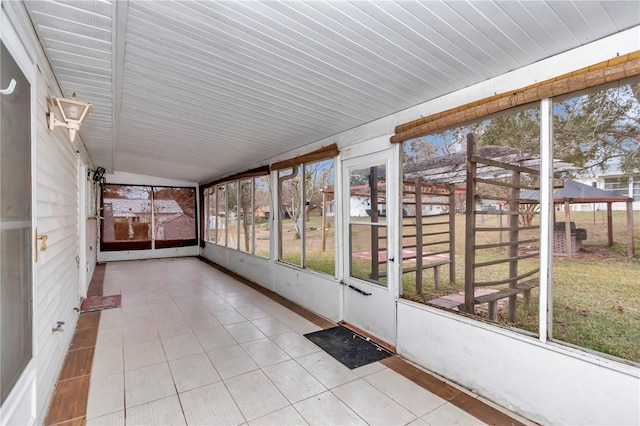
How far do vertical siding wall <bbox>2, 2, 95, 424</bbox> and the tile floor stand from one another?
0.31m

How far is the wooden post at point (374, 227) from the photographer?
3.34 meters

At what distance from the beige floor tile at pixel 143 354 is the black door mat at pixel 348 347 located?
4.94 feet

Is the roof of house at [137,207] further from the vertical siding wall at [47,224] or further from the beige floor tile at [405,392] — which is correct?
the beige floor tile at [405,392]

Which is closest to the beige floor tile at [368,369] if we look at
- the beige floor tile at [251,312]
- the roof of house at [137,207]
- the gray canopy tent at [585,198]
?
the beige floor tile at [251,312]

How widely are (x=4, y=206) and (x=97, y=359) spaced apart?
2267 mm

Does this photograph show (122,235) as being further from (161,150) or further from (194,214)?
(161,150)

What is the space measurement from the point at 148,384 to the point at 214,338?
910mm

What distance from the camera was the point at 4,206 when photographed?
130 cm

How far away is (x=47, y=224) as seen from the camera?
226cm

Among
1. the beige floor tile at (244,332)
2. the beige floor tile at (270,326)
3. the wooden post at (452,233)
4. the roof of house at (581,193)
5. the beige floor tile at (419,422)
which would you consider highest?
the roof of house at (581,193)

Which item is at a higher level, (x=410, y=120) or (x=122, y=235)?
(x=410, y=120)

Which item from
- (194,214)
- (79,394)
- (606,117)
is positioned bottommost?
(79,394)

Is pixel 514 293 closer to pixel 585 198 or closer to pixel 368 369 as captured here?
pixel 585 198

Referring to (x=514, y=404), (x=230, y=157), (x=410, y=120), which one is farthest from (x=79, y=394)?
(x=230, y=157)
